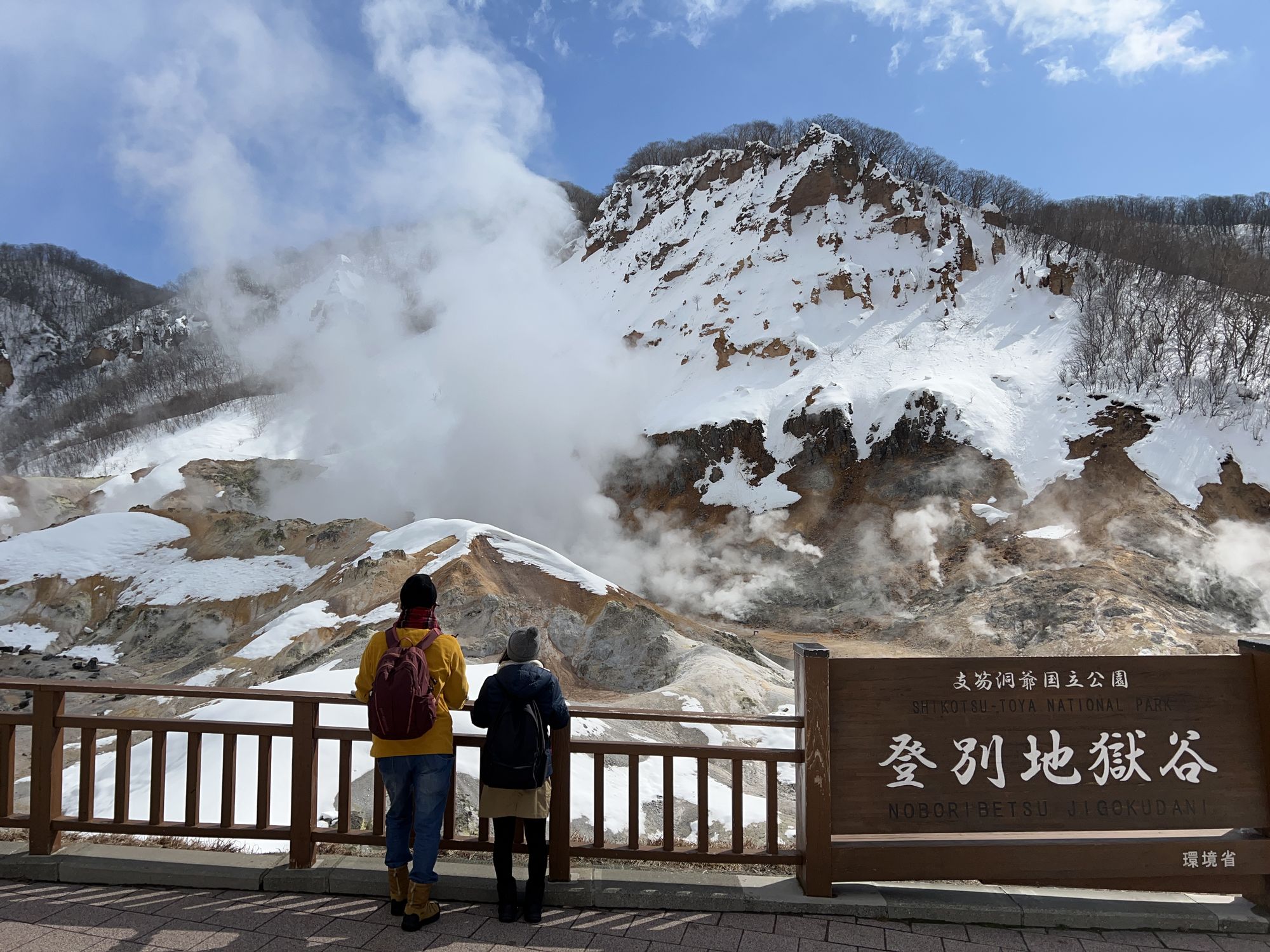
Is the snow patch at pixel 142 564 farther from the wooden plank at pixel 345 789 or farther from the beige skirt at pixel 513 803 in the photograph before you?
the beige skirt at pixel 513 803

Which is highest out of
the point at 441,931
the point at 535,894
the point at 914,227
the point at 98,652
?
the point at 914,227

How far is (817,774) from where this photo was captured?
344 cm

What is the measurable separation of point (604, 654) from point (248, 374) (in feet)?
208

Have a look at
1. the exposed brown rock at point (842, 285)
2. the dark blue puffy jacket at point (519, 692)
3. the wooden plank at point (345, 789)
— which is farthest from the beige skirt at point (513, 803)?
the exposed brown rock at point (842, 285)

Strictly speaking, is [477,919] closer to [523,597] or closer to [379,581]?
[523,597]

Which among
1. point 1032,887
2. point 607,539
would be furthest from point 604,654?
point 607,539

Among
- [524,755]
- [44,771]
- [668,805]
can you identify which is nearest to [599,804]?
[668,805]

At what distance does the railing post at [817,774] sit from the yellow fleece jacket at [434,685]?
1617 mm

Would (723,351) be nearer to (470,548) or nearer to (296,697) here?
(470,548)

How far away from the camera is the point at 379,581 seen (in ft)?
55.6

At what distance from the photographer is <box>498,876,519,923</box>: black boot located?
320 centimetres

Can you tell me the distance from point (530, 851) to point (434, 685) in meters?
0.90

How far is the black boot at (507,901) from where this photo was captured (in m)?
3.20

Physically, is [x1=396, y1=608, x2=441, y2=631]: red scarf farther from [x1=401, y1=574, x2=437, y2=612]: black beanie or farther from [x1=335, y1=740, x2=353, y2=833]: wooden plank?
[x1=335, y1=740, x2=353, y2=833]: wooden plank
